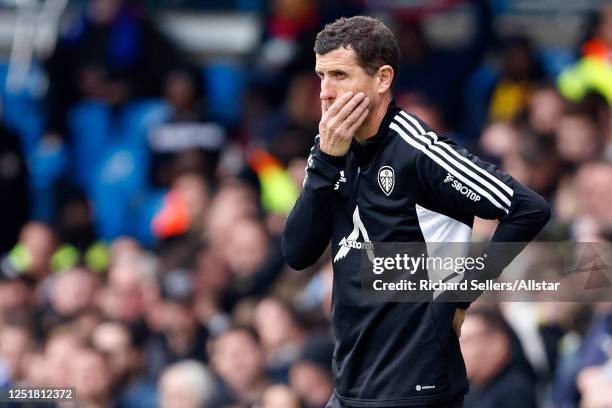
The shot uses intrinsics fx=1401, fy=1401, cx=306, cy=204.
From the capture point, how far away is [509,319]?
675 centimetres

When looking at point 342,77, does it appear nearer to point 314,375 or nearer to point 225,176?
point 314,375

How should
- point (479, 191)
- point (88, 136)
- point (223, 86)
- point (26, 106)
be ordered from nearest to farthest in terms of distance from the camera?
1. point (479, 191)
2. point (223, 86)
3. point (88, 136)
4. point (26, 106)

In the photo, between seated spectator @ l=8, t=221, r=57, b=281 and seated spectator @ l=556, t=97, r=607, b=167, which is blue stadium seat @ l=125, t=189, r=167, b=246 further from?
seated spectator @ l=556, t=97, r=607, b=167

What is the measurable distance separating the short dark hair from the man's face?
2 cm

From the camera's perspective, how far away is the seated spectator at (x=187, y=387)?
7496 millimetres

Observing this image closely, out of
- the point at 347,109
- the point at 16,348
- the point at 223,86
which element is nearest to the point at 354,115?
the point at 347,109

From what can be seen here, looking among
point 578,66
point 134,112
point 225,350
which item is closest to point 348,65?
point 225,350

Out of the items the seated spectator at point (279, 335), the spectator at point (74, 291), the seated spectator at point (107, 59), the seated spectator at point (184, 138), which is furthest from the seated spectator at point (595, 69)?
the seated spectator at point (107, 59)

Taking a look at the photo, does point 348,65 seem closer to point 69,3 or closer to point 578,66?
point 578,66

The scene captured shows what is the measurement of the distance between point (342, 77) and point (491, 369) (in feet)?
8.08

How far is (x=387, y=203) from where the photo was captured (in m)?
4.21

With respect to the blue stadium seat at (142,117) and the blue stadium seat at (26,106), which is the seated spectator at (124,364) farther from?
the blue stadium seat at (26,106)

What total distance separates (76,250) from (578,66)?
3.91 metres

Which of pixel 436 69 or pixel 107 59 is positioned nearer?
pixel 436 69
